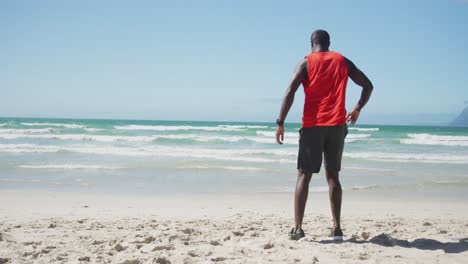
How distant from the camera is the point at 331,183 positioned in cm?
366

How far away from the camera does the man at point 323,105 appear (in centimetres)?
349

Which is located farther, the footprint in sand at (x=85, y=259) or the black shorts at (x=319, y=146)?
the black shorts at (x=319, y=146)

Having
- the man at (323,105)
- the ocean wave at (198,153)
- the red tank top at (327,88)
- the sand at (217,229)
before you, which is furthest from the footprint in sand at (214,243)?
the ocean wave at (198,153)

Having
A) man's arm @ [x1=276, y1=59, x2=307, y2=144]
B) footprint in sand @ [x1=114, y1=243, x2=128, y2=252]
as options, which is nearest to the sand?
footprint in sand @ [x1=114, y1=243, x2=128, y2=252]

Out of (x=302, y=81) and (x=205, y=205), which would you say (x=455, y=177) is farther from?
(x=302, y=81)

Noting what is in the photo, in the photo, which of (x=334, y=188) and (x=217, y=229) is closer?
(x=334, y=188)

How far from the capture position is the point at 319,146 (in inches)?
139

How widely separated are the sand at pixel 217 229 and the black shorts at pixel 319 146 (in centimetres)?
65

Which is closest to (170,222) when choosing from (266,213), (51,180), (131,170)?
(266,213)

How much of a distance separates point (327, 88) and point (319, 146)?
0.47 meters

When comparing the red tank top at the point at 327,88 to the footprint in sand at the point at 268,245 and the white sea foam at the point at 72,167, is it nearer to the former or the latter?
the footprint in sand at the point at 268,245

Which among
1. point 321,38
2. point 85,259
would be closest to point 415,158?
point 321,38

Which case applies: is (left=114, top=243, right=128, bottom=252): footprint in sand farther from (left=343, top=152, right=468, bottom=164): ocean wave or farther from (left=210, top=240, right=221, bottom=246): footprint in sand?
(left=343, top=152, right=468, bottom=164): ocean wave

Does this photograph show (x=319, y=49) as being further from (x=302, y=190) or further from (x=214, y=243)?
(x=214, y=243)
